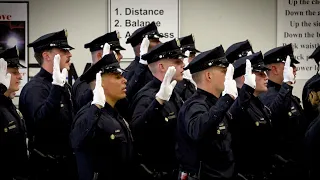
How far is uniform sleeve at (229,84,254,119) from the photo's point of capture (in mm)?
4082

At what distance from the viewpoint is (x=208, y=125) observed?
3695 millimetres

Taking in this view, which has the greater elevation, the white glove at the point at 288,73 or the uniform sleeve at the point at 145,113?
the white glove at the point at 288,73

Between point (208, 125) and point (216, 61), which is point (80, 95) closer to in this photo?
point (216, 61)

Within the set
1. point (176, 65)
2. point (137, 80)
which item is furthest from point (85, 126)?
point (137, 80)

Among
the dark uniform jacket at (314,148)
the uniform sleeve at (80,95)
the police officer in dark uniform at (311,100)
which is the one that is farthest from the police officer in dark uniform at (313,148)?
the uniform sleeve at (80,95)

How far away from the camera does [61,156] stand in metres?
4.78

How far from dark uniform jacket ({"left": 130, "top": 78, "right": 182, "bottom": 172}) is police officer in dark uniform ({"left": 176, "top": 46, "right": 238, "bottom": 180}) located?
0.33 m

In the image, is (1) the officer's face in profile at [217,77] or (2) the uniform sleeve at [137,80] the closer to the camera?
(1) the officer's face in profile at [217,77]

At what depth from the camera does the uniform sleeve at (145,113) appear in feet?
13.9

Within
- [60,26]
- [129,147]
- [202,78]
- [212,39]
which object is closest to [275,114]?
[202,78]

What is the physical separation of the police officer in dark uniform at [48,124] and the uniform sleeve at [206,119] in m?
1.16

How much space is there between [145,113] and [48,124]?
0.82 meters

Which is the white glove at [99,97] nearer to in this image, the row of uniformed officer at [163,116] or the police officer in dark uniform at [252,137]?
the row of uniformed officer at [163,116]

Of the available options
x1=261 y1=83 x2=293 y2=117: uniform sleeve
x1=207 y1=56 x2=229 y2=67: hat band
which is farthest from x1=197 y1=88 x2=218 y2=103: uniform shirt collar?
x1=261 y1=83 x2=293 y2=117: uniform sleeve
